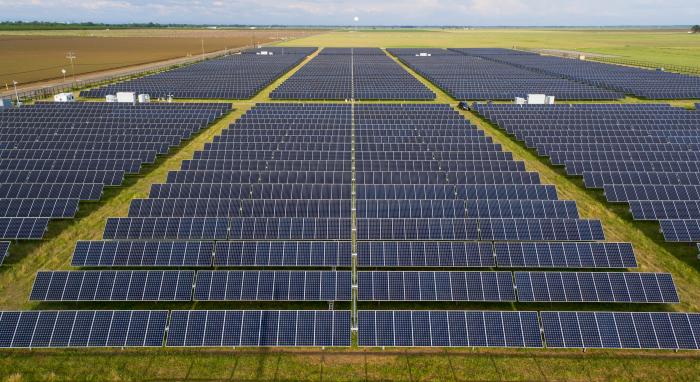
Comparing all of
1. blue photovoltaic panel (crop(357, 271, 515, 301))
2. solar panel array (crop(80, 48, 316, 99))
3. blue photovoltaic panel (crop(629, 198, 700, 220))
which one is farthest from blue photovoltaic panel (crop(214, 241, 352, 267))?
solar panel array (crop(80, 48, 316, 99))

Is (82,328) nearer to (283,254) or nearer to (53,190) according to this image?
(283,254)

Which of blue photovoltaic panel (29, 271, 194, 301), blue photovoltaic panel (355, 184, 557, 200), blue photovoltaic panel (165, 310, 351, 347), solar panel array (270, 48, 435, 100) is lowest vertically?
blue photovoltaic panel (165, 310, 351, 347)

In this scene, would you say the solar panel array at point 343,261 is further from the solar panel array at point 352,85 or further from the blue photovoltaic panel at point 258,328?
the solar panel array at point 352,85

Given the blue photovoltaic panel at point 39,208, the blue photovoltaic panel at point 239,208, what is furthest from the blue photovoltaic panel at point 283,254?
the blue photovoltaic panel at point 39,208

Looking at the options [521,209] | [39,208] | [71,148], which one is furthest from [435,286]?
[71,148]

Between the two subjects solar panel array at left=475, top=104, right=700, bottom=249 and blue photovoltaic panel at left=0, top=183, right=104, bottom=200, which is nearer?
solar panel array at left=475, top=104, right=700, bottom=249

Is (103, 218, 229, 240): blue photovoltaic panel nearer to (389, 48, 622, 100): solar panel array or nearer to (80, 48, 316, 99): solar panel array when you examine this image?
(80, 48, 316, 99): solar panel array
